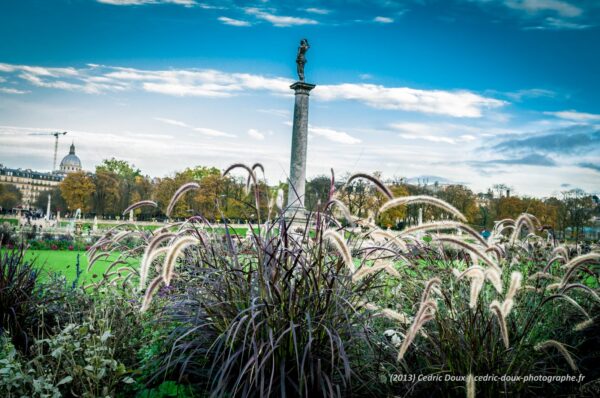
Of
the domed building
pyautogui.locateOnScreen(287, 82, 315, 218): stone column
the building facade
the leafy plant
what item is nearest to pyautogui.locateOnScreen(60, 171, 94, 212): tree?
pyautogui.locateOnScreen(287, 82, 315, 218): stone column

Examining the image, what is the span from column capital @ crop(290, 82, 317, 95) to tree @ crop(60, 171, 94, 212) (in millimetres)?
57276

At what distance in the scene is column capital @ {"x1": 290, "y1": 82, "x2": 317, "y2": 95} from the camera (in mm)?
21398

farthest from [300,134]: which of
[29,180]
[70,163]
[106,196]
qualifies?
[70,163]

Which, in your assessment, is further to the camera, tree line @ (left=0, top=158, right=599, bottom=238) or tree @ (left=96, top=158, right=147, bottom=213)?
tree @ (left=96, top=158, right=147, bottom=213)

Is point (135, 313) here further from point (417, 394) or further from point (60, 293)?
point (417, 394)

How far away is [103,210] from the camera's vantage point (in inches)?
2891

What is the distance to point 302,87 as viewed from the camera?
70.5 ft

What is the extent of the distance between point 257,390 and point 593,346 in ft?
9.29

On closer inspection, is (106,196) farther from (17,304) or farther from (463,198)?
(17,304)

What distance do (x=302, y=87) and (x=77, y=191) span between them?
57.6 metres

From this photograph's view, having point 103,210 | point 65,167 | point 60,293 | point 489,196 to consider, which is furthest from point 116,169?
point 60,293

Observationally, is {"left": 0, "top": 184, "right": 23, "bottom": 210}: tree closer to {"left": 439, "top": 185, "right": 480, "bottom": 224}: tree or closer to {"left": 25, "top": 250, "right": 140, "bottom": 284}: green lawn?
{"left": 439, "top": 185, "right": 480, "bottom": 224}: tree

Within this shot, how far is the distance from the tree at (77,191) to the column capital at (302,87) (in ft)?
188

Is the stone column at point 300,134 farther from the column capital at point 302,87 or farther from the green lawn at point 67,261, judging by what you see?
the green lawn at point 67,261
